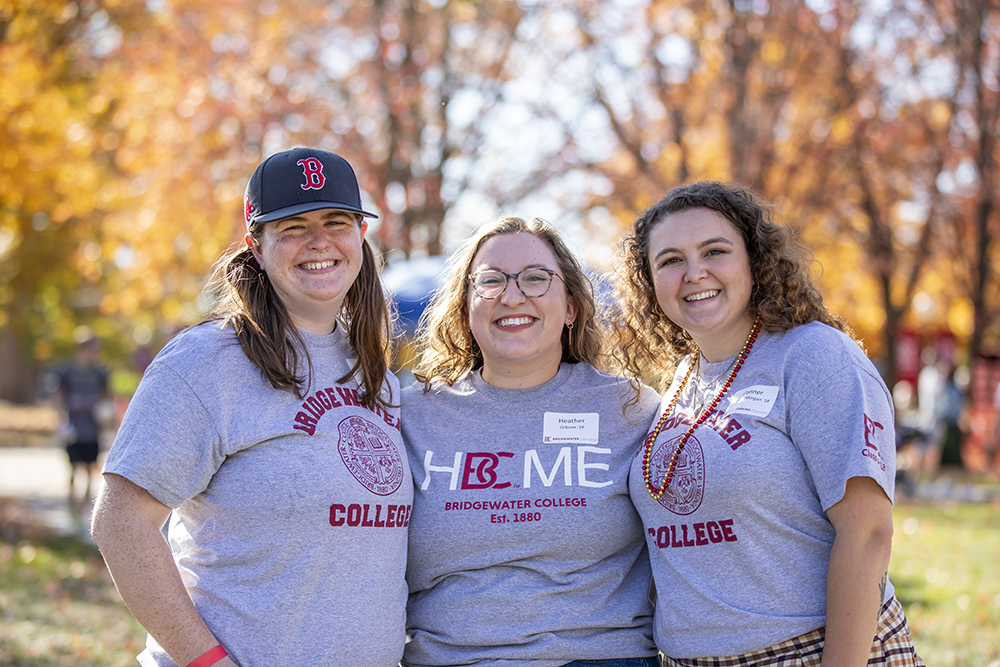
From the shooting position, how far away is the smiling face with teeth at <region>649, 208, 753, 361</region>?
9.17ft

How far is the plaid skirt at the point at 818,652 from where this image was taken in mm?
2473

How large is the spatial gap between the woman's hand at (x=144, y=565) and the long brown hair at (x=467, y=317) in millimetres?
1158

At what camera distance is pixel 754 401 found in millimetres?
2613

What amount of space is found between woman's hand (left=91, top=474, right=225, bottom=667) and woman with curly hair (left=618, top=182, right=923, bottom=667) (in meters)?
1.41

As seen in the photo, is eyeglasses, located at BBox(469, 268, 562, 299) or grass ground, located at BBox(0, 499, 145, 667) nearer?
eyeglasses, located at BBox(469, 268, 562, 299)

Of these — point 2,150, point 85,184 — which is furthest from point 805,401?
point 85,184

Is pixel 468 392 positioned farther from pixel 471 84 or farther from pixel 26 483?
pixel 26 483

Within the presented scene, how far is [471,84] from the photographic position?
1335 cm

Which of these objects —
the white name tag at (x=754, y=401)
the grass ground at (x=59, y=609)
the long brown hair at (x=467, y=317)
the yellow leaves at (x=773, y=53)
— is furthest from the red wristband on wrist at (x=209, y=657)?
the yellow leaves at (x=773, y=53)

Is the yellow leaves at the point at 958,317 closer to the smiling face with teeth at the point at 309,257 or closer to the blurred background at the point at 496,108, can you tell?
the blurred background at the point at 496,108

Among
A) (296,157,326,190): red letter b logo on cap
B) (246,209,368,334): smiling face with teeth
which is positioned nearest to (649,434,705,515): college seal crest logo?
(246,209,368,334): smiling face with teeth

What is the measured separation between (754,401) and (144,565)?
1.80 metres

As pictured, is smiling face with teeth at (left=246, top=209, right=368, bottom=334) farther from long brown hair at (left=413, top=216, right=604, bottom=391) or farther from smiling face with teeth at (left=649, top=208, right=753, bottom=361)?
smiling face with teeth at (left=649, top=208, right=753, bottom=361)

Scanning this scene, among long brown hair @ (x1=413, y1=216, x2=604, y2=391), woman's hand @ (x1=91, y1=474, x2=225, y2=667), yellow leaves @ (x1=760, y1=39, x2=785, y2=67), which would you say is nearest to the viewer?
woman's hand @ (x1=91, y1=474, x2=225, y2=667)
